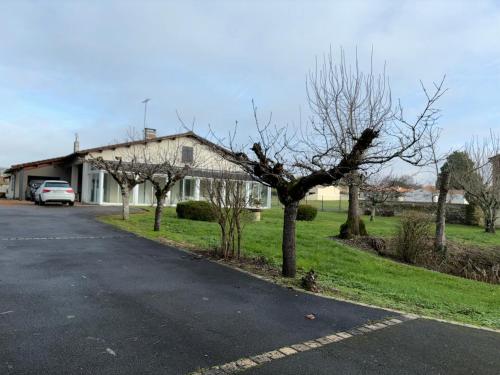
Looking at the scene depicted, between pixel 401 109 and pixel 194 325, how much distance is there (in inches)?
234

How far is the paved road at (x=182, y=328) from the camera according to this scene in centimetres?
387

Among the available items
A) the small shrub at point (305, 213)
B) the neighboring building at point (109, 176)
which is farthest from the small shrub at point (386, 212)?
the small shrub at point (305, 213)

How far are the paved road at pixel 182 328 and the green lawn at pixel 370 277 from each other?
1.44 meters

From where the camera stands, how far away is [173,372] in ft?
11.9

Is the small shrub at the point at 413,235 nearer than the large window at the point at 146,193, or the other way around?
the small shrub at the point at 413,235

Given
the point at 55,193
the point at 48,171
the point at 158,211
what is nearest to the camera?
the point at 158,211

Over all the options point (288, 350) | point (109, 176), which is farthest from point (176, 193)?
point (288, 350)

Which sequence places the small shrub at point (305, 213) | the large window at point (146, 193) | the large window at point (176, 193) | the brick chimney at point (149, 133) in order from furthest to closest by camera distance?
the brick chimney at point (149, 133)
the large window at point (176, 193)
the large window at point (146, 193)
the small shrub at point (305, 213)

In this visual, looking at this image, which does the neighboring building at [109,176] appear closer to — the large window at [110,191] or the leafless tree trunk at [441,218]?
the large window at [110,191]

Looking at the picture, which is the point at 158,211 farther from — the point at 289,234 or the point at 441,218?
the point at 441,218

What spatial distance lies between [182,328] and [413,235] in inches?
411

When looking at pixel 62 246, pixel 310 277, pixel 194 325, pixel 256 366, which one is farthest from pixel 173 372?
pixel 62 246

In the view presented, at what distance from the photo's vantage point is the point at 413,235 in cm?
1335

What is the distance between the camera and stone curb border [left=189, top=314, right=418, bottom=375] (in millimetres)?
3734
